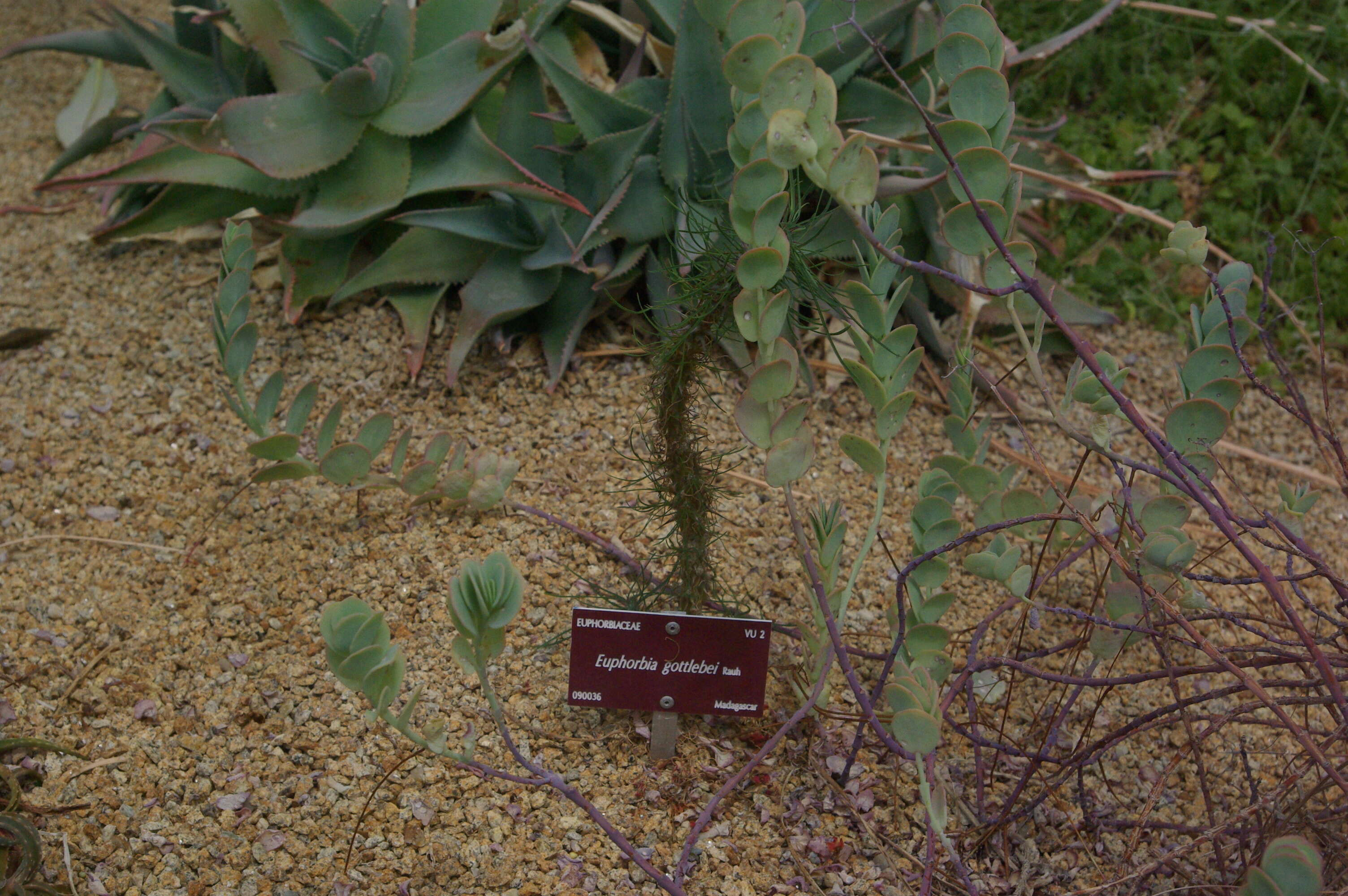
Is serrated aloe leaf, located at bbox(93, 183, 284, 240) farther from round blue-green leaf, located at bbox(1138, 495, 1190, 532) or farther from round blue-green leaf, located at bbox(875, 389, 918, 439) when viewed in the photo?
round blue-green leaf, located at bbox(1138, 495, 1190, 532)

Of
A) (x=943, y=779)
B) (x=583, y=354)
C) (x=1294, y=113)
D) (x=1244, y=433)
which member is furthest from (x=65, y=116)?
(x=1294, y=113)

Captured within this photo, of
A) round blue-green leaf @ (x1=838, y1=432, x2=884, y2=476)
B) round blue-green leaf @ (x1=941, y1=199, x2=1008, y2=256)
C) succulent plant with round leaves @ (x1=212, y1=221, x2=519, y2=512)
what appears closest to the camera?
round blue-green leaf @ (x1=941, y1=199, x2=1008, y2=256)

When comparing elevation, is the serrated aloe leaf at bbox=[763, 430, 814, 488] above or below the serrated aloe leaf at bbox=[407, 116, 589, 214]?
above

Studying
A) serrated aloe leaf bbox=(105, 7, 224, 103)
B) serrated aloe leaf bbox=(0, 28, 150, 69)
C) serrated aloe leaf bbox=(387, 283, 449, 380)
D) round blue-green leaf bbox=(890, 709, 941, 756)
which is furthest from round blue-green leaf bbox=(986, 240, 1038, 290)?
serrated aloe leaf bbox=(0, 28, 150, 69)

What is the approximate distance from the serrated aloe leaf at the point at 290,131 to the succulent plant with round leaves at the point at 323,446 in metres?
0.38

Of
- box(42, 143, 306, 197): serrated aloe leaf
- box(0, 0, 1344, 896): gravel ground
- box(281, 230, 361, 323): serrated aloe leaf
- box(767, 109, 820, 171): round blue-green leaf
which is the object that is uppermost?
box(767, 109, 820, 171): round blue-green leaf

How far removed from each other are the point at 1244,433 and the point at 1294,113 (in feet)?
2.67

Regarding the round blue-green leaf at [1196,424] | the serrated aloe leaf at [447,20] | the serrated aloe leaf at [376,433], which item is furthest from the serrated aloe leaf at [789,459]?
the serrated aloe leaf at [447,20]

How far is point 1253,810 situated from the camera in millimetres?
912

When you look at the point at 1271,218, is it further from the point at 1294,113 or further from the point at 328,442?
the point at 328,442

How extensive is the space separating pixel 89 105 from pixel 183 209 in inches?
23.8

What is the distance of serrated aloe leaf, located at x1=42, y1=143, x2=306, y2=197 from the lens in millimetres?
1738

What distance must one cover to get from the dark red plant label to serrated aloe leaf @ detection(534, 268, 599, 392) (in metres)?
0.65

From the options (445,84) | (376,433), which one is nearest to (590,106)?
(445,84)
